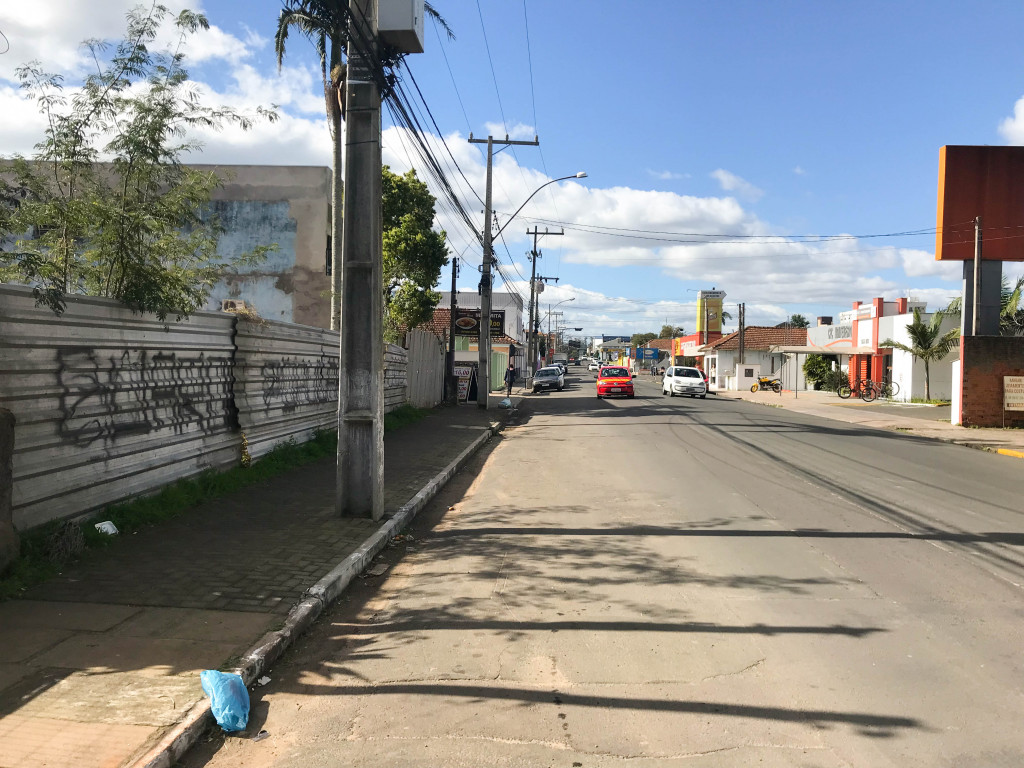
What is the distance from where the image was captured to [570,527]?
870 cm

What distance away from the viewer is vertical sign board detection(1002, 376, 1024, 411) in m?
22.8

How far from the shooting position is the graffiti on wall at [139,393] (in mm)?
7043

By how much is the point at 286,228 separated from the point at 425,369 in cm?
640

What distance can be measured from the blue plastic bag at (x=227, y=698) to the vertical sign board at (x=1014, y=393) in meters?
24.2

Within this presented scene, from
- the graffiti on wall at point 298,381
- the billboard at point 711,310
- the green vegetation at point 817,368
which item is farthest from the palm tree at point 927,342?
the billboard at point 711,310

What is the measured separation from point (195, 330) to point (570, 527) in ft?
16.1

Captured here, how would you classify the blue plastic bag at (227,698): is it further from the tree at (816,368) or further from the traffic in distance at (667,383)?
Result: the tree at (816,368)

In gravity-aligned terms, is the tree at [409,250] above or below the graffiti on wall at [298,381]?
above

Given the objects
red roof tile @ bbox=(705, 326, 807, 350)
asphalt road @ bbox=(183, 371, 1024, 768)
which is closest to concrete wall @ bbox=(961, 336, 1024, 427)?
asphalt road @ bbox=(183, 371, 1024, 768)

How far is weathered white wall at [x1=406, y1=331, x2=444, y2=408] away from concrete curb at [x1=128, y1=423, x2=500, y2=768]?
49.6ft

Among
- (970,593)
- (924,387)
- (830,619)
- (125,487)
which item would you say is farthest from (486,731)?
(924,387)

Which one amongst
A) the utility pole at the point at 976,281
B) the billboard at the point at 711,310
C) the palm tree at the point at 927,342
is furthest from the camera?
the billboard at the point at 711,310

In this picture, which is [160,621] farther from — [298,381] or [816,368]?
[816,368]

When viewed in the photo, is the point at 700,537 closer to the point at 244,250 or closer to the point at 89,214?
the point at 89,214
